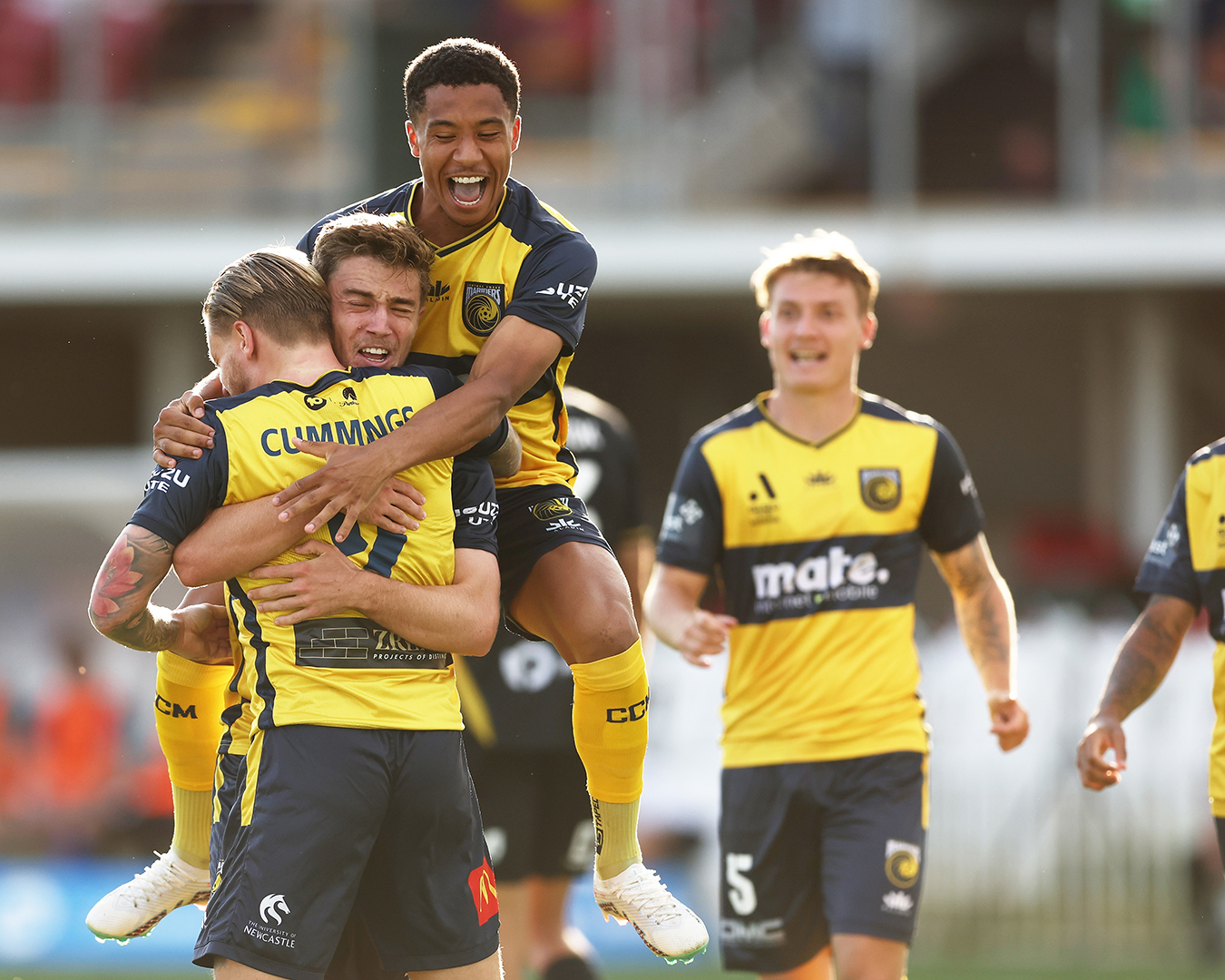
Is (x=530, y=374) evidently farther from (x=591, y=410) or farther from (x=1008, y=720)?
(x=591, y=410)

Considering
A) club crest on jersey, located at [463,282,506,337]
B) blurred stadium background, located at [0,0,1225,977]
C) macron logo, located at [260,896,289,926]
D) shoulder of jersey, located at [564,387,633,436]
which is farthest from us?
blurred stadium background, located at [0,0,1225,977]

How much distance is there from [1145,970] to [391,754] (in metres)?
7.08

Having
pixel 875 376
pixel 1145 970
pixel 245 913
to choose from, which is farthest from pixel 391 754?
pixel 875 376

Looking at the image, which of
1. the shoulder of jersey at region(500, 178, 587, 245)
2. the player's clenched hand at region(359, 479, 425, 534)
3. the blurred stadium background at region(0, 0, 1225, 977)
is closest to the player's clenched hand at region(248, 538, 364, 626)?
the player's clenched hand at region(359, 479, 425, 534)

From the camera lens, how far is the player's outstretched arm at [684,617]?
4.86 m

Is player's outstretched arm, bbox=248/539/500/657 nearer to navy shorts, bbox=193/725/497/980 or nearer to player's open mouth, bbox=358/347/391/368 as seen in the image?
navy shorts, bbox=193/725/497/980

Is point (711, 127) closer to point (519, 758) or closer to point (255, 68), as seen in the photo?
point (255, 68)

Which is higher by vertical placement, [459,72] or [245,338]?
[459,72]

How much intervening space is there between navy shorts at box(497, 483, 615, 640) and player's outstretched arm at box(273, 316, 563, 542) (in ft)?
1.63

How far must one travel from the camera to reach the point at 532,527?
4445 millimetres

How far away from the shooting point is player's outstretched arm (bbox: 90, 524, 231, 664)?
352 cm

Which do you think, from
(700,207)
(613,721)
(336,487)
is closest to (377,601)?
(336,487)

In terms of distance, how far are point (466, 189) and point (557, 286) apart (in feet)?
1.12

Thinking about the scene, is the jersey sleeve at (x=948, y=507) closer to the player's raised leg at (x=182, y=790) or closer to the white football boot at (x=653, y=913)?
the white football boot at (x=653, y=913)
